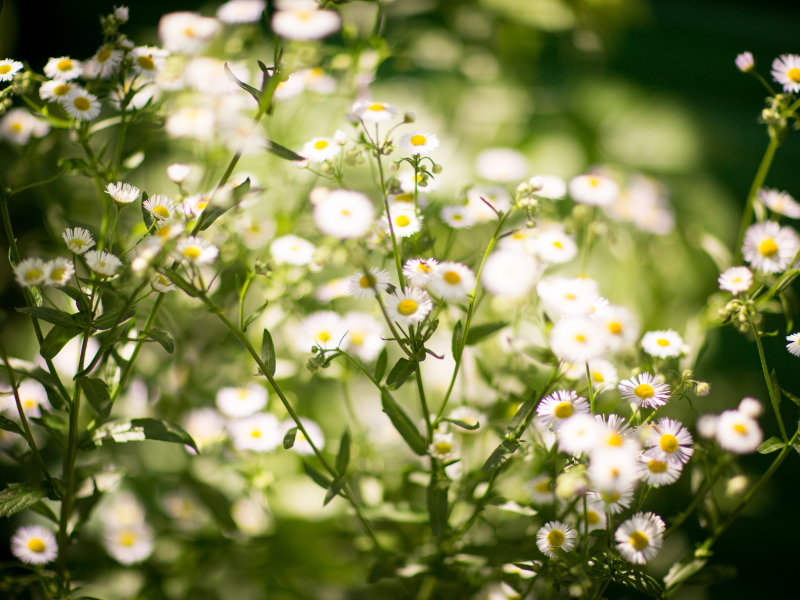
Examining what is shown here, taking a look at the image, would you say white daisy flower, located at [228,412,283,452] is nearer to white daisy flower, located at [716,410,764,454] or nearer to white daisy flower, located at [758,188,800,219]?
white daisy flower, located at [716,410,764,454]

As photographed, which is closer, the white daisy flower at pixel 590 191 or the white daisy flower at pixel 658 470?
the white daisy flower at pixel 658 470

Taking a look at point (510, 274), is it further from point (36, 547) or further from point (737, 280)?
point (36, 547)

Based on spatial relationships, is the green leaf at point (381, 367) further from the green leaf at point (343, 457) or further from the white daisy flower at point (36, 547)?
the white daisy flower at point (36, 547)

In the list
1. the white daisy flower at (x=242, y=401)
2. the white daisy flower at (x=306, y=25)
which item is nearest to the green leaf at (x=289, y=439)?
the white daisy flower at (x=242, y=401)

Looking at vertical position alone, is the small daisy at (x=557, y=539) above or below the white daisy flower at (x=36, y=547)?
below

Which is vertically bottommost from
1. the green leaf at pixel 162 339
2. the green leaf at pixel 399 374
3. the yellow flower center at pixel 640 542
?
the yellow flower center at pixel 640 542

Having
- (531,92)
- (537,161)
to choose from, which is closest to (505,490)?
(537,161)

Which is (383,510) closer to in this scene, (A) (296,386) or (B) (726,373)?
(A) (296,386)

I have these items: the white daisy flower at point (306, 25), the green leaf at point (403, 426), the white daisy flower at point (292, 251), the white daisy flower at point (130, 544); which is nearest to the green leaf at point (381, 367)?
the green leaf at point (403, 426)
